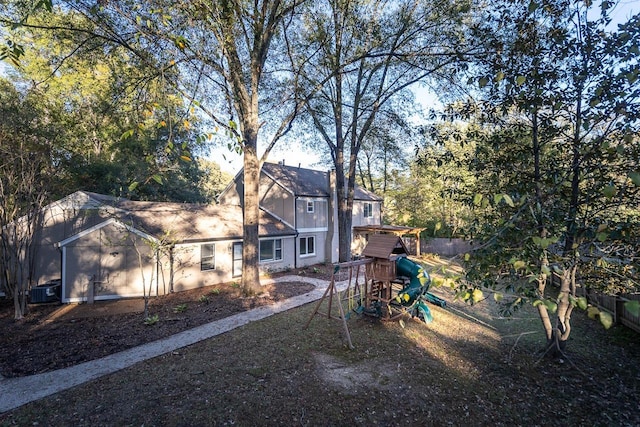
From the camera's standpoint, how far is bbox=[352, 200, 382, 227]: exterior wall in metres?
25.1

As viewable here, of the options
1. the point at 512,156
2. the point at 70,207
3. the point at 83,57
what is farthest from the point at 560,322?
the point at 70,207

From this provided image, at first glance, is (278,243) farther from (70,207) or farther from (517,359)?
(517,359)

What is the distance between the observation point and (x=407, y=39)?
39.3 feet

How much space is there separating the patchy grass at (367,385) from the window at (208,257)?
7.23m

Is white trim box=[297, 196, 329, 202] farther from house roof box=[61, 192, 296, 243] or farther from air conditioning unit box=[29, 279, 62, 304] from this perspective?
air conditioning unit box=[29, 279, 62, 304]

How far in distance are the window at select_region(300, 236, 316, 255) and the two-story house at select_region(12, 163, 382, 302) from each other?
0.22 ft

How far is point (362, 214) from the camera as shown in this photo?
25.9 m

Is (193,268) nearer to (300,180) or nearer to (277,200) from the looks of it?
(277,200)

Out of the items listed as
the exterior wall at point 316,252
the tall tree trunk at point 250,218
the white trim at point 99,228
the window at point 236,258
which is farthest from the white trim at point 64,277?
the exterior wall at point 316,252

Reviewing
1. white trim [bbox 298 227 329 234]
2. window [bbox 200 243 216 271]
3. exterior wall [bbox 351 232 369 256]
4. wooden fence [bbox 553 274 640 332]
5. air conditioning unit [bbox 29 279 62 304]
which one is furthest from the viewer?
exterior wall [bbox 351 232 369 256]

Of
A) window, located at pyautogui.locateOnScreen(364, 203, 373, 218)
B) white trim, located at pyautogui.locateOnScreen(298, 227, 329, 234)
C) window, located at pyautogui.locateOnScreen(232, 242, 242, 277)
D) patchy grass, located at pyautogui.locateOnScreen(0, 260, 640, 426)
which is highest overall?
window, located at pyautogui.locateOnScreen(364, 203, 373, 218)

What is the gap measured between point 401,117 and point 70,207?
656 inches

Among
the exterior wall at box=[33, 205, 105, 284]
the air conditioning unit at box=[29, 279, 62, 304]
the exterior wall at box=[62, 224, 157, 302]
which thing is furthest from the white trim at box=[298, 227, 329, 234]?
the air conditioning unit at box=[29, 279, 62, 304]

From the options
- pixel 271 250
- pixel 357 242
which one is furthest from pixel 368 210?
pixel 271 250
